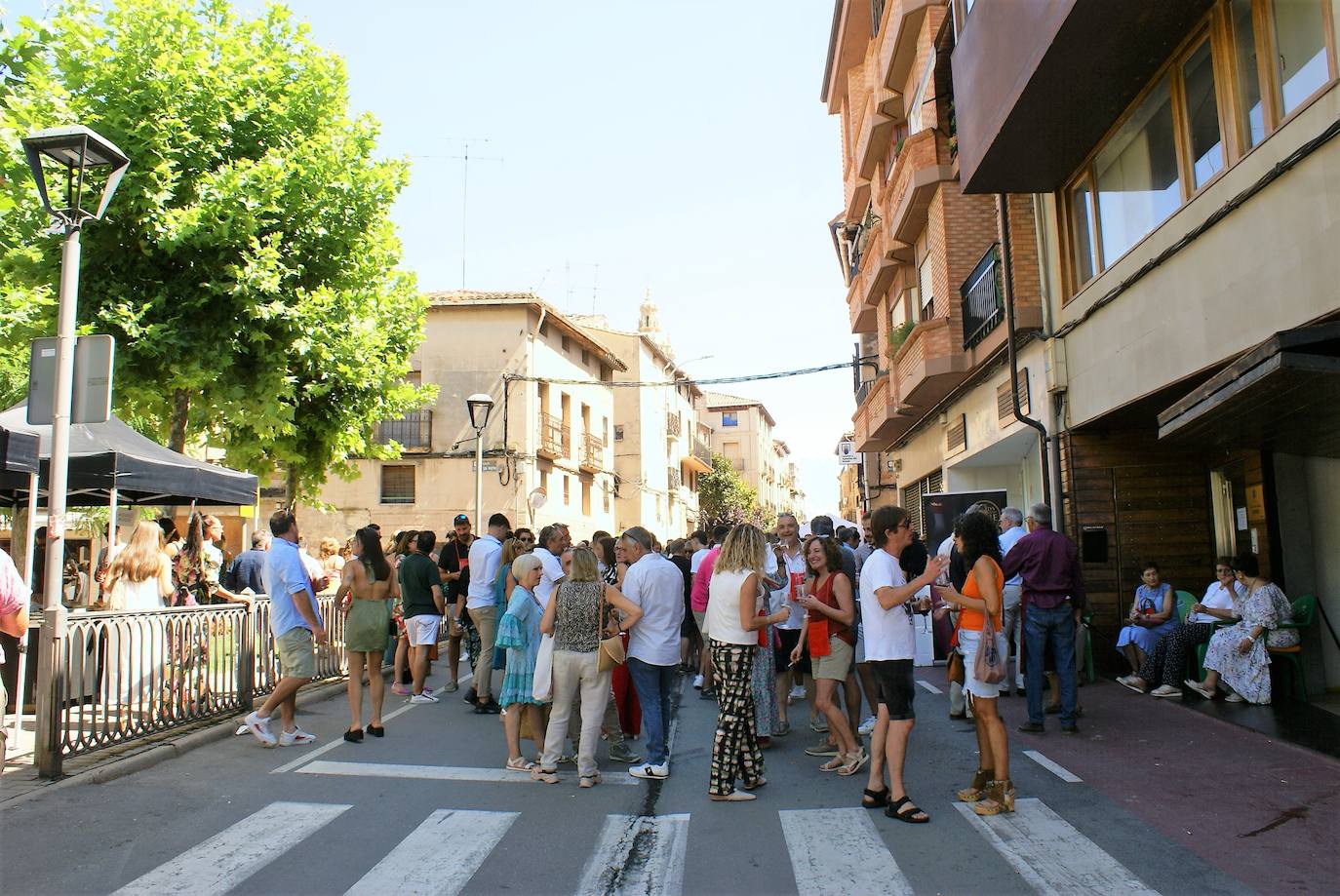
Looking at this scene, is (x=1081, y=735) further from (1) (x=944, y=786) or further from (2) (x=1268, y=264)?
(2) (x=1268, y=264)

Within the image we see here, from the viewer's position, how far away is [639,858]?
5246 millimetres

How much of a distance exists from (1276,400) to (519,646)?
5642mm

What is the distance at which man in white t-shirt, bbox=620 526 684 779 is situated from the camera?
7051 millimetres

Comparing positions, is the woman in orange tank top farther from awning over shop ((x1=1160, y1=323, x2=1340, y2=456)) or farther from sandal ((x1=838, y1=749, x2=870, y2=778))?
awning over shop ((x1=1160, y1=323, x2=1340, y2=456))

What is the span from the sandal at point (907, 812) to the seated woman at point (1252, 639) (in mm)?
5159

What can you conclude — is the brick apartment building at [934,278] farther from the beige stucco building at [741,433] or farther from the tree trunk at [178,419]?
the beige stucco building at [741,433]

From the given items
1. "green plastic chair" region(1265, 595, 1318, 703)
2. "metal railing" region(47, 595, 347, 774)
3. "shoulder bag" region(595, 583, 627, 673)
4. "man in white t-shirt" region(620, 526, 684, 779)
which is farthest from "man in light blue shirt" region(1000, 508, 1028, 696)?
"metal railing" region(47, 595, 347, 774)

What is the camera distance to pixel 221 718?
9078 millimetres

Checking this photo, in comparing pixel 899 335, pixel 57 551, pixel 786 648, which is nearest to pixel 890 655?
pixel 786 648

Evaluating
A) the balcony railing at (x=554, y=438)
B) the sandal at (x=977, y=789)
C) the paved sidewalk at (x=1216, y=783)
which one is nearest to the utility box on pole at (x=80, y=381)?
the sandal at (x=977, y=789)

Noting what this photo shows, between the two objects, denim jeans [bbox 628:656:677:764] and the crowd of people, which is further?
denim jeans [bbox 628:656:677:764]

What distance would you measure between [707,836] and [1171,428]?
4838 mm

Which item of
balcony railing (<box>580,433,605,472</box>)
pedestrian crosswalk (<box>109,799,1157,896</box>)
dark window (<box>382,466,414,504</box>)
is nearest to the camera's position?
pedestrian crosswalk (<box>109,799,1157,896</box>)

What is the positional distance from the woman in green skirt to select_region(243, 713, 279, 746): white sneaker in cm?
59
